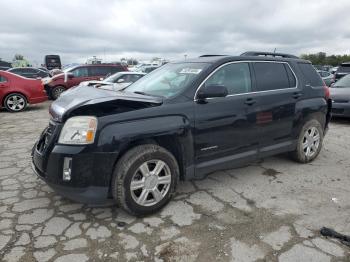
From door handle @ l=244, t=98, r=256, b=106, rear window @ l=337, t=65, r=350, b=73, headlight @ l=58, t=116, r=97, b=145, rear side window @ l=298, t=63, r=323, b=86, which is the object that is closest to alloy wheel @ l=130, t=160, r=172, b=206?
headlight @ l=58, t=116, r=97, b=145

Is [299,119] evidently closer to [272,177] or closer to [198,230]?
[272,177]

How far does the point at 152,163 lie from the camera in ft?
11.1

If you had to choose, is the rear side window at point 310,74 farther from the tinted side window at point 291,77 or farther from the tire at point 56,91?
the tire at point 56,91

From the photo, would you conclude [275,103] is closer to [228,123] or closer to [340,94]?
[228,123]

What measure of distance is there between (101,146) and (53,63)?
38258 mm

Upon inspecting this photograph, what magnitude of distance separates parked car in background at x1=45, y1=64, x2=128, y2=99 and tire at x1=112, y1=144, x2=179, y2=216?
38.6ft

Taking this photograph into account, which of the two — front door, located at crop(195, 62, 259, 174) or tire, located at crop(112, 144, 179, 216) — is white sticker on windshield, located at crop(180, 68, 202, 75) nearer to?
front door, located at crop(195, 62, 259, 174)

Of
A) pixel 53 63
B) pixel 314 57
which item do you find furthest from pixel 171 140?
pixel 314 57

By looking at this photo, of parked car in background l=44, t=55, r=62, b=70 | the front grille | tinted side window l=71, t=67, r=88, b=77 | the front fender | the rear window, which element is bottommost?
the front grille

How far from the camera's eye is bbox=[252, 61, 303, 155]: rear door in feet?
14.1

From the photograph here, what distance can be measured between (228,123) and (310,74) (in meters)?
2.16

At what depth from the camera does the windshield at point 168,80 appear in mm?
3807

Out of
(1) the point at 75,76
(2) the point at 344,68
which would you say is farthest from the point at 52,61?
(2) the point at 344,68

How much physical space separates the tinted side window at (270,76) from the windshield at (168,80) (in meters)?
0.89
